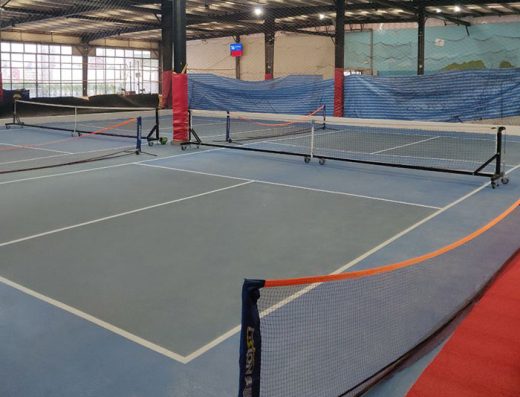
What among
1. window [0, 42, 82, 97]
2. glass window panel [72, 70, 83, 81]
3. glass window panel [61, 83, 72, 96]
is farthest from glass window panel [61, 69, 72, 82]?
glass window panel [61, 83, 72, 96]

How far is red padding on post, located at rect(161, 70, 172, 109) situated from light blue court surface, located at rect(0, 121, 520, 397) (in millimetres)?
14732

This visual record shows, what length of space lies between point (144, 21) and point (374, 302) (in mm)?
34563

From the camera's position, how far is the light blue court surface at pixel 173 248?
4.09 m

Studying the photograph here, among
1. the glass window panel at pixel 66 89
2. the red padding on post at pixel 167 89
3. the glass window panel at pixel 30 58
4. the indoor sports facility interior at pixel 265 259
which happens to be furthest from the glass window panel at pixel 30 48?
the indoor sports facility interior at pixel 265 259

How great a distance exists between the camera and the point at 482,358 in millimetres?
4156

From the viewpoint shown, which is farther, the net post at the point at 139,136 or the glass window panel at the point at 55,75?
the glass window panel at the point at 55,75

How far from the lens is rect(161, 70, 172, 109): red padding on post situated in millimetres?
27188

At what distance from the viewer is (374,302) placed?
16.2 feet

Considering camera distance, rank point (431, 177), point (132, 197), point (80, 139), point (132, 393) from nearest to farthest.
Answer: point (132, 393), point (132, 197), point (431, 177), point (80, 139)

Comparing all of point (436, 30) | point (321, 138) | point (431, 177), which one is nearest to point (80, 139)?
point (321, 138)

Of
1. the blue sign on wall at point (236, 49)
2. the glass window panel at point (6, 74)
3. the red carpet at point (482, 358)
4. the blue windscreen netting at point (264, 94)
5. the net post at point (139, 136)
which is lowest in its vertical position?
the red carpet at point (482, 358)

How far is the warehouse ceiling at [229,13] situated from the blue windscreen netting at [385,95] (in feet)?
16.6

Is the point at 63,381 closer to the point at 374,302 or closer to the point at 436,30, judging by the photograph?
the point at 374,302

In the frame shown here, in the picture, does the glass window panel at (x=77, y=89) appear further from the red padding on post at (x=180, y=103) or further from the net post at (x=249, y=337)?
the net post at (x=249, y=337)
